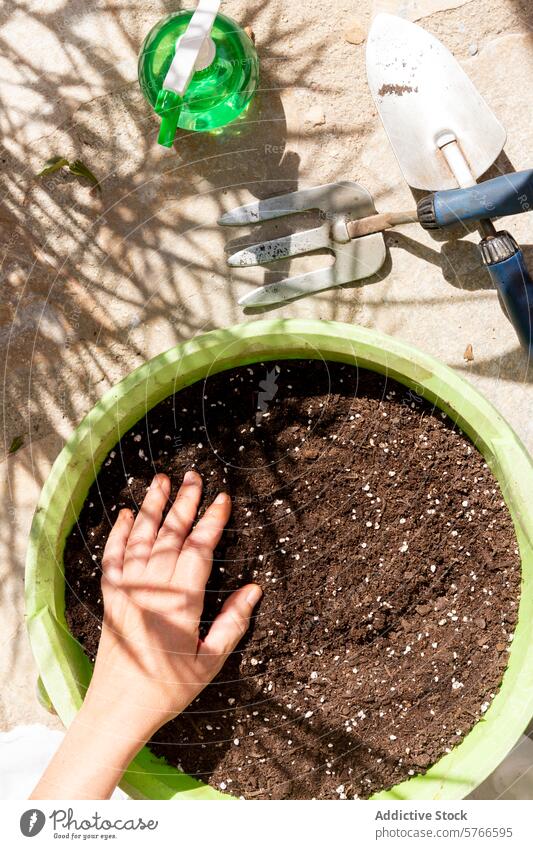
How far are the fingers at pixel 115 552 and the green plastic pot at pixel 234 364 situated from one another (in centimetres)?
5

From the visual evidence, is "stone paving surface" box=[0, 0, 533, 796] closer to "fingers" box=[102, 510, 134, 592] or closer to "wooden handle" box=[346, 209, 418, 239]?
"wooden handle" box=[346, 209, 418, 239]

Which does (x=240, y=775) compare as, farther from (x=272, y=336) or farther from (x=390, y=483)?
(x=272, y=336)

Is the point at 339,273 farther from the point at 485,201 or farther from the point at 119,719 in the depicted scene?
the point at 119,719

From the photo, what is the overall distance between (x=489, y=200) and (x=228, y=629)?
0.54 m

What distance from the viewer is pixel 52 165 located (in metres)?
0.88

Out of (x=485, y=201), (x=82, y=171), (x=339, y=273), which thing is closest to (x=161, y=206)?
(x=82, y=171)

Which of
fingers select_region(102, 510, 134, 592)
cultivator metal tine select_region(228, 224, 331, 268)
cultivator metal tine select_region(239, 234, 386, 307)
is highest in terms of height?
cultivator metal tine select_region(228, 224, 331, 268)

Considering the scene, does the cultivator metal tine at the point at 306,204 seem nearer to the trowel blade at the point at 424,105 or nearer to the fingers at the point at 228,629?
the trowel blade at the point at 424,105

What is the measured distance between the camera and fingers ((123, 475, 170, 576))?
2.62 feet

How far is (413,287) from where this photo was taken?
34.5 inches

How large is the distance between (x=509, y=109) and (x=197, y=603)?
692 millimetres

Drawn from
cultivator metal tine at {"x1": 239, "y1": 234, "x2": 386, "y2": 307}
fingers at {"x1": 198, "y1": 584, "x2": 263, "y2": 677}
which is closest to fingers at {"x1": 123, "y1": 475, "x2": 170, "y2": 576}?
fingers at {"x1": 198, "y1": 584, "x2": 263, "y2": 677}

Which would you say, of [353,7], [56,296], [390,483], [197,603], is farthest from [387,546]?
[353,7]

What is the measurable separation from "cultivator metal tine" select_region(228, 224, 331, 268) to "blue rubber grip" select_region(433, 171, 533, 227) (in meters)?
0.14
